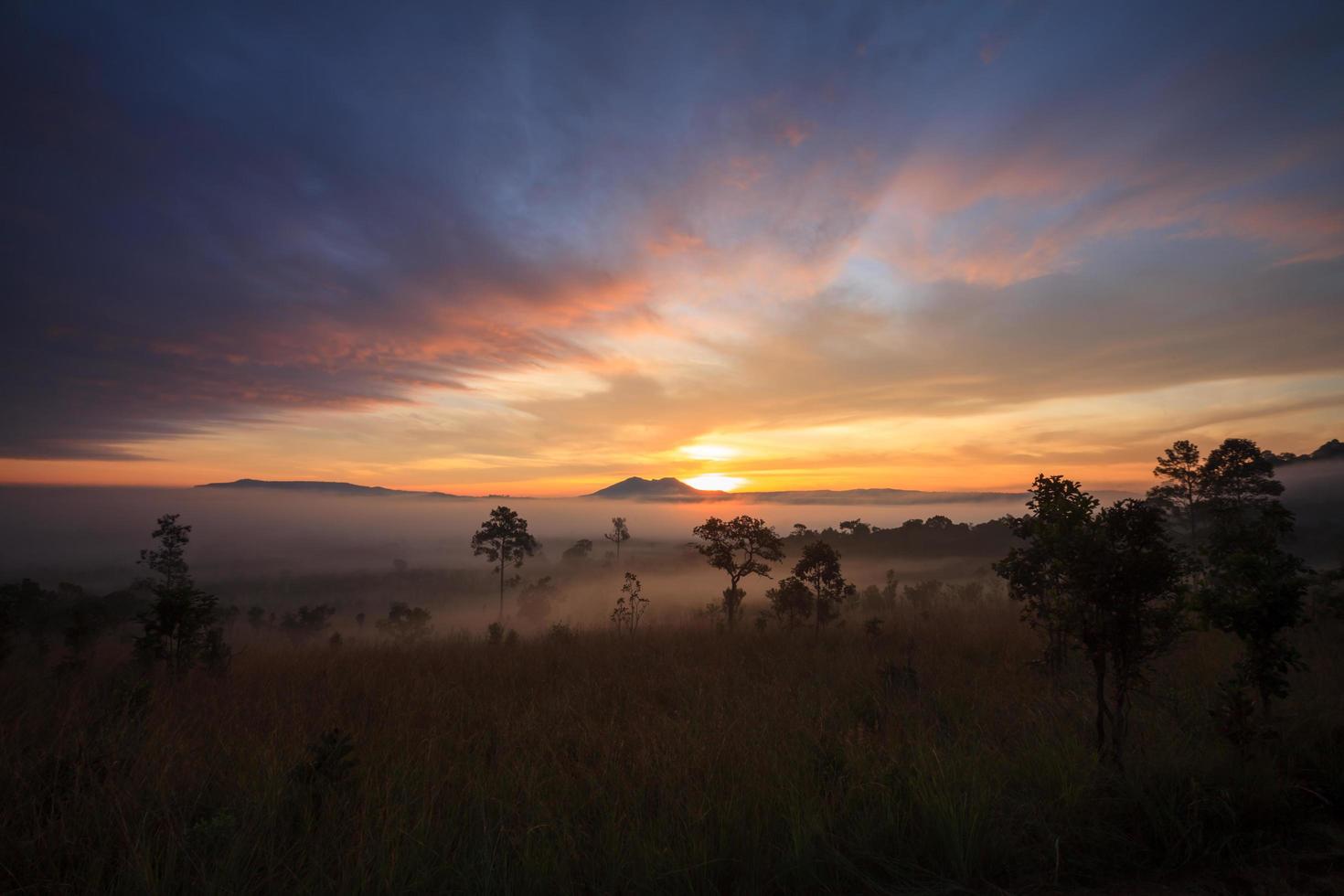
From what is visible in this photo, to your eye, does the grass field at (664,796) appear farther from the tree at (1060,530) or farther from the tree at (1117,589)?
the tree at (1060,530)

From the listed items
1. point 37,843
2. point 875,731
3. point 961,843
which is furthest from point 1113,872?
point 37,843

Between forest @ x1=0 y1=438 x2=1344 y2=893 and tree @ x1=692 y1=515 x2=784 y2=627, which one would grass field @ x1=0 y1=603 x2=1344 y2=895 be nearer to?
forest @ x1=0 y1=438 x2=1344 y2=893

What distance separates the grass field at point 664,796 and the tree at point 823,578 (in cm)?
824

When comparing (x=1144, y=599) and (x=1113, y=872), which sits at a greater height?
(x=1144, y=599)

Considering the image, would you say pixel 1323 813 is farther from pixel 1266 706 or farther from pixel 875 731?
pixel 875 731

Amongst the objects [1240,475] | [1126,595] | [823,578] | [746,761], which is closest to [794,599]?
[823,578]

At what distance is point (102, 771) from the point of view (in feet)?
18.4

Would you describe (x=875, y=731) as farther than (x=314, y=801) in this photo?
Yes

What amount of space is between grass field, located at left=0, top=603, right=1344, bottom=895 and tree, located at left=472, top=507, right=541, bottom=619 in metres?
29.0

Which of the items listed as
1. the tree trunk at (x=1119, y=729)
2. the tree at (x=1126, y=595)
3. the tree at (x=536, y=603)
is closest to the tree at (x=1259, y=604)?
the tree at (x=1126, y=595)

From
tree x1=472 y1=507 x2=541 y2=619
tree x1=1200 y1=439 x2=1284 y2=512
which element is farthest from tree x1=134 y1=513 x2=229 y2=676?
tree x1=1200 y1=439 x2=1284 y2=512

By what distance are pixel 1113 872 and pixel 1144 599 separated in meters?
3.31

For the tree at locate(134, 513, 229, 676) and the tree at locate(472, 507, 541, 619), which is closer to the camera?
the tree at locate(134, 513, 229, 676)

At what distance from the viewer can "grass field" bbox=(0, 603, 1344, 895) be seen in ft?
13.9
